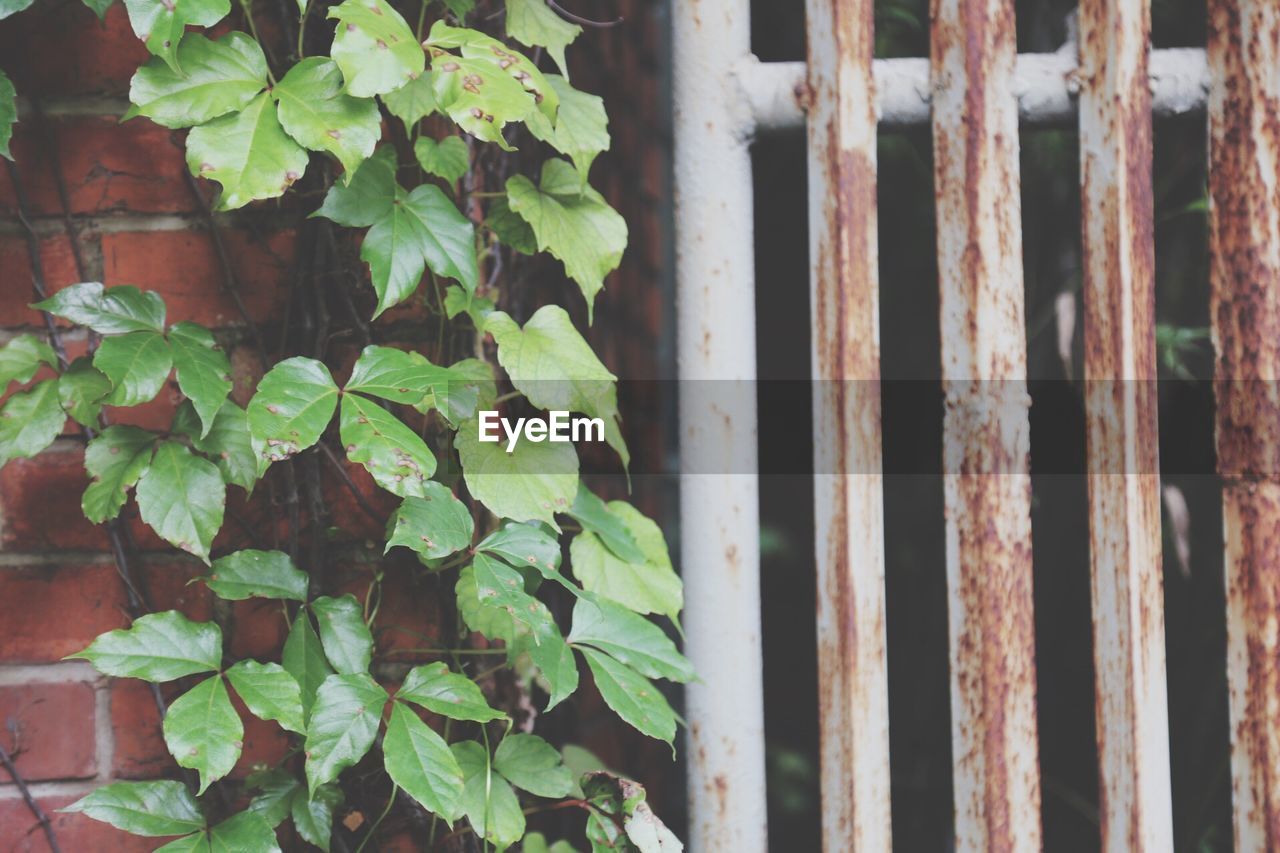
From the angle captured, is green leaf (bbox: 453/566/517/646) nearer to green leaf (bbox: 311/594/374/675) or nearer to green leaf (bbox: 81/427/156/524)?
green leaf (bbox: 311/594/374/675)

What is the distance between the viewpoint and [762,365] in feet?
4.30

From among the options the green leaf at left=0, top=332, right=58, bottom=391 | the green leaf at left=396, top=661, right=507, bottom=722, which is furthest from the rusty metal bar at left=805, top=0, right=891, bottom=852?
the green leaf at left=0, top=332, right=58, bottom=391

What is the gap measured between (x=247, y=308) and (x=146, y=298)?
0.10 meters

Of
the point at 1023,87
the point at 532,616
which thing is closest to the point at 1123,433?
the point at 1023,87

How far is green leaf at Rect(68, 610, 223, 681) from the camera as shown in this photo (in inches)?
27.4

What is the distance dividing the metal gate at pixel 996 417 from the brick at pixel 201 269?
1.40 ft

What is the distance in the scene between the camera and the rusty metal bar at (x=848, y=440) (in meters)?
0.93

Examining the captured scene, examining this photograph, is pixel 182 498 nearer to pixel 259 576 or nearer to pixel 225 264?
pixel 259 576

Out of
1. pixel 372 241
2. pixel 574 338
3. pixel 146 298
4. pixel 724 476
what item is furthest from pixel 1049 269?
A: pixel 146 298

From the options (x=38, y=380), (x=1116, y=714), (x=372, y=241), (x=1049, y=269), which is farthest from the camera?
(x=1049, y=269)

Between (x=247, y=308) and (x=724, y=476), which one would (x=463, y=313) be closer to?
(x=247, y=308)

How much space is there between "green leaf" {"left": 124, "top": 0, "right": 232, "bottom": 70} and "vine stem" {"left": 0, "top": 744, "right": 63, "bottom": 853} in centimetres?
62

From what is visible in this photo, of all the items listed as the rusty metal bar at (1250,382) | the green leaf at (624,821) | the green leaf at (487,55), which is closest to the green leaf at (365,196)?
the green leaf at (487,55)

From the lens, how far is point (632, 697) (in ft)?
2.48
